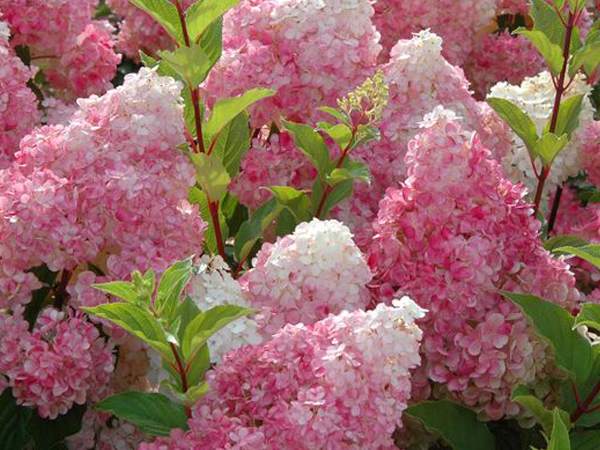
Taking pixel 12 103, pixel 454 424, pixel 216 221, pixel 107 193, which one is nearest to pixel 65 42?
pixel 12 103

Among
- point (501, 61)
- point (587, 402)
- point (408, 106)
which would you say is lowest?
point (501, 61)

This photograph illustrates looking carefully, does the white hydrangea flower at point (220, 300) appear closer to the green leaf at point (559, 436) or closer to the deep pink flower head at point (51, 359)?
the deep pink flower head at point (51, 359)

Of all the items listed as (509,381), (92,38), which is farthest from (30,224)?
(92,38)

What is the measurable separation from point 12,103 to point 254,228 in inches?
17.8

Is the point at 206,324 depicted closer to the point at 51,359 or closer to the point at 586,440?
the point at 51,359

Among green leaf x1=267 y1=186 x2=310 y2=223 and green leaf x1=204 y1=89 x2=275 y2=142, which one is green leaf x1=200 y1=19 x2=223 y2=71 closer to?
green leaf x1=204 y1=89 x2=275 y2=142

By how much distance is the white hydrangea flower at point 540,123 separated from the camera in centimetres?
173

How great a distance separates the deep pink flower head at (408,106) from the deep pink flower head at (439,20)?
36 cm

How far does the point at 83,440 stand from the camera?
4.54 ft

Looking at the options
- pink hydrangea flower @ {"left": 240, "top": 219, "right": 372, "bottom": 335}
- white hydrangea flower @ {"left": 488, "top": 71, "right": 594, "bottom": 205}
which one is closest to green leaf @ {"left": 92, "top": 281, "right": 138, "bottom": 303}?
pink hydrangea flower @ {"left": 240, "top": 219, "right": 372, "bottom": 335}

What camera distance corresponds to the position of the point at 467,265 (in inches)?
50.6

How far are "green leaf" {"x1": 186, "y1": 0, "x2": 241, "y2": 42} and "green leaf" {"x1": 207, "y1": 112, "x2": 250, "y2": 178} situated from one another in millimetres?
201

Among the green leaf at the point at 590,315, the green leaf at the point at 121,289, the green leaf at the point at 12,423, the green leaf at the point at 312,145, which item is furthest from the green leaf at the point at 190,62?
the green leaf at the point at 590,315

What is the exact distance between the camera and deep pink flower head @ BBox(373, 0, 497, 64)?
6.68 feet
